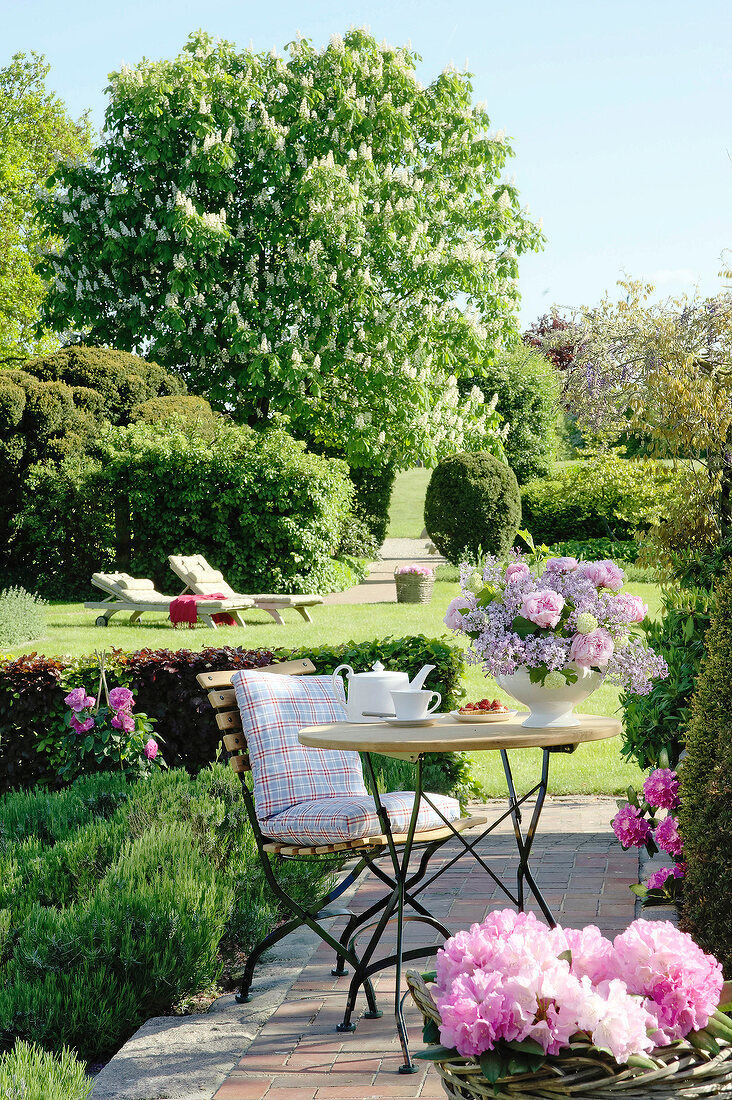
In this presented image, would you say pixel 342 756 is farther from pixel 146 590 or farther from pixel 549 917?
pixel 146 590

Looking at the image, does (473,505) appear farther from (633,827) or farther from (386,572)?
(633,827)

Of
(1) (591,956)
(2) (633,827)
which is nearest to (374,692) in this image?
(2) (633,827)

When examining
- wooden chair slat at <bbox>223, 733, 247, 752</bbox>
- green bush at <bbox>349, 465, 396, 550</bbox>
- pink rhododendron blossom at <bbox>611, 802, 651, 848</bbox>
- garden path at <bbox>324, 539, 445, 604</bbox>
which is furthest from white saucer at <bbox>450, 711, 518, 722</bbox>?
green bush at <bbox>349, 465, 396, 550</bbox>

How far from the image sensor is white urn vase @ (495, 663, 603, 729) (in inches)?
136

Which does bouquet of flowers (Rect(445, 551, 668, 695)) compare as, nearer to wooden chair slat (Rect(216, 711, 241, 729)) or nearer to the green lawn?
wooden chair slat (Rect(216, 711, 241, 729))

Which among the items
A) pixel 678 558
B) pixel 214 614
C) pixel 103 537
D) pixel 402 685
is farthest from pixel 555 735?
pixel 103 537

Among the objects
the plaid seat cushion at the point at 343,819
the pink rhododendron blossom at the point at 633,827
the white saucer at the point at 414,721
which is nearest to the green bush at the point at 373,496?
the pink rhododendron blossom at the point at 633,827

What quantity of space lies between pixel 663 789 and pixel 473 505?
51.9 ft

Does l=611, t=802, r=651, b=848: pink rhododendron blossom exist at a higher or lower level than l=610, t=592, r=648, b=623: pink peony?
lower

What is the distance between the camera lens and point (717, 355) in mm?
7562

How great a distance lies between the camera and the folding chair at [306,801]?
11.7 feet

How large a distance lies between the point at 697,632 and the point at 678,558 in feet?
3.14

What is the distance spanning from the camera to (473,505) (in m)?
19.9

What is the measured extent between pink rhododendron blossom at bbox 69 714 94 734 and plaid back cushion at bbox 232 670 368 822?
2214mm
